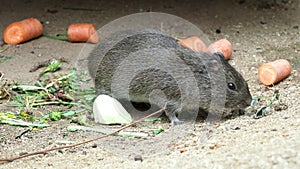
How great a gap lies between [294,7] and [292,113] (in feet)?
16.5

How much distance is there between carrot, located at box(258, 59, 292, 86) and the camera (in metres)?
6.54

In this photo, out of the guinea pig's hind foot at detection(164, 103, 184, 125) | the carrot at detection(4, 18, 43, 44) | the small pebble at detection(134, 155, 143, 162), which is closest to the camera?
the small pebble at detection(134, 155, 143, 162)

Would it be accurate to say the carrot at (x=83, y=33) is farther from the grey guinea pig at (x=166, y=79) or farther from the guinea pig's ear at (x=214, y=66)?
the guinea pig's ear at (x=214, y=66)

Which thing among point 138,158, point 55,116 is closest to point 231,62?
point 55,116

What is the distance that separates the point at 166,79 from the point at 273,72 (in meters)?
1.44

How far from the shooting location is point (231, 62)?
7633 millimetres

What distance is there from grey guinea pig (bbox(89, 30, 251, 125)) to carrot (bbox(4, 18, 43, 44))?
220 centimetres

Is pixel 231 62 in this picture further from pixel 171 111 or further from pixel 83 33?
pixel 83 33

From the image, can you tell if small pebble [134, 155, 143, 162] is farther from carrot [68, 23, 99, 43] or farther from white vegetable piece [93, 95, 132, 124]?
carrot [68, 23, 99, 43]

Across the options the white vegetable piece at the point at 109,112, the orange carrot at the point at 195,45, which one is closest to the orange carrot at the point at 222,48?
the orange carrot at the point at 195,45

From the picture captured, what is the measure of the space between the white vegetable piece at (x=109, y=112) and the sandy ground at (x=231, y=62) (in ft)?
1.02

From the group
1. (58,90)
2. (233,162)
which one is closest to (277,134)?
(233,162)

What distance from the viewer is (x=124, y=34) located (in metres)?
6.59

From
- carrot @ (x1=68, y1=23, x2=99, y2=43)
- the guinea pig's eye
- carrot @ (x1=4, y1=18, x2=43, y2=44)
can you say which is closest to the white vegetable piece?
the guinea pig's eye
